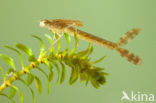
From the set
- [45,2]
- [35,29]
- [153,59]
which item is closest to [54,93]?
[35,29]

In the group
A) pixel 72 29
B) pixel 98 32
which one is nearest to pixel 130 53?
pixel 72 29

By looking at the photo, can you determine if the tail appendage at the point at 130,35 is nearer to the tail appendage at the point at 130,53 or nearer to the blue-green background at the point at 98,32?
the tail appendage at the point at 130,53

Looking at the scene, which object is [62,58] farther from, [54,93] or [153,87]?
[153,87]

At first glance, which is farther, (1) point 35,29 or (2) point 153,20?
(2) point 153,20

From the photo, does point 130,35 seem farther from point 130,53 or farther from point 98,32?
point 98,32

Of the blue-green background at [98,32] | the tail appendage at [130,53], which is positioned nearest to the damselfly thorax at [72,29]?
the tail appendage at [130,53]

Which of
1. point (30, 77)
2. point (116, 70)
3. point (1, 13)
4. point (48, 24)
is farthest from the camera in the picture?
point (116, 70)

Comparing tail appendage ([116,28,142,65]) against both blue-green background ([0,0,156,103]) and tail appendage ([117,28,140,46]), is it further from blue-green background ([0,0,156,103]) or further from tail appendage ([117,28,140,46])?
blue-green background ([0,0,156,103])

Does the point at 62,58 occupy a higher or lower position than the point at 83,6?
lower
